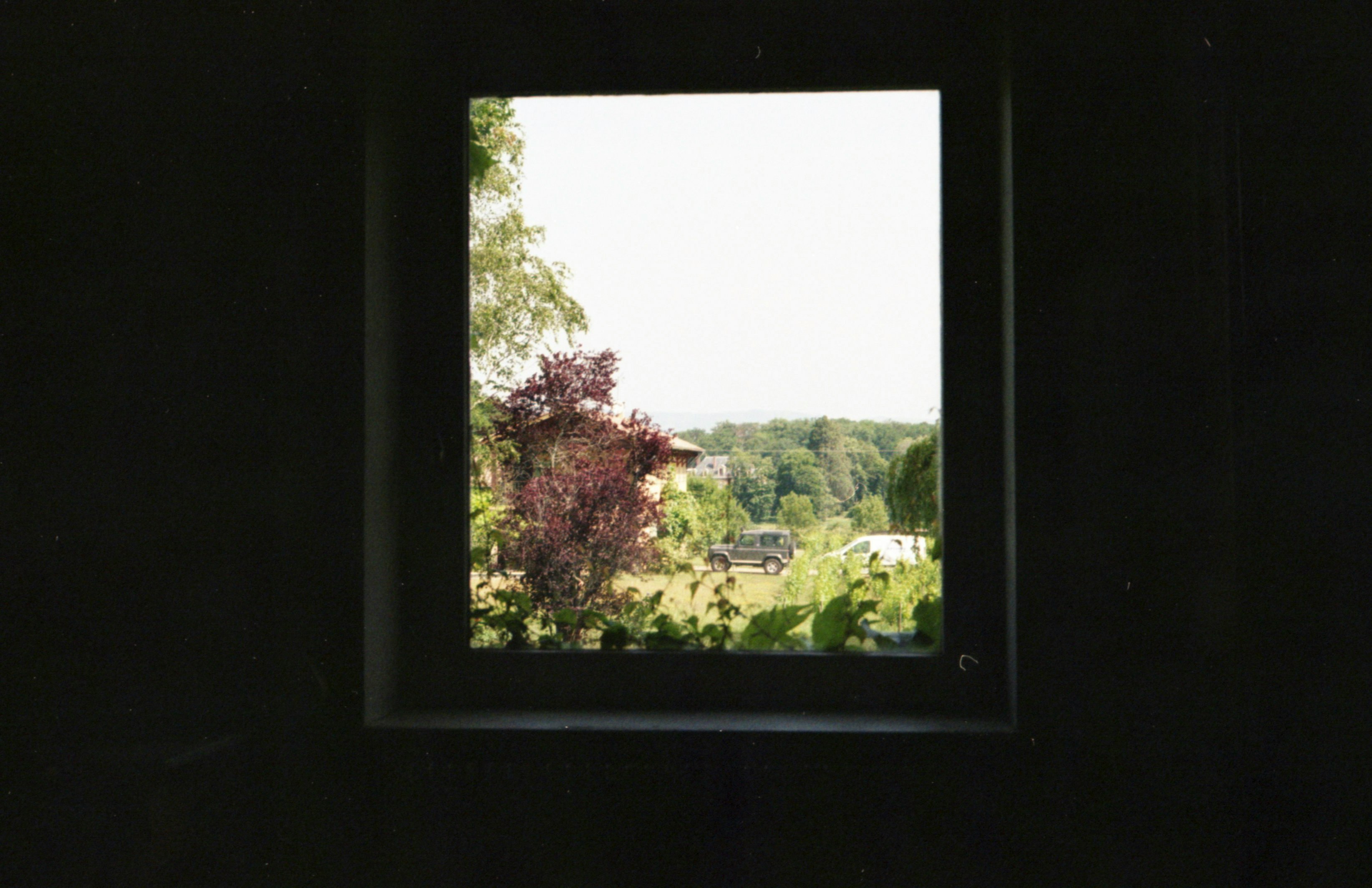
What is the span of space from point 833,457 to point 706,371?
260 millimetres

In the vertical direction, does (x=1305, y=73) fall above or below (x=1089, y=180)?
above

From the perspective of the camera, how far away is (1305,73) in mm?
1096

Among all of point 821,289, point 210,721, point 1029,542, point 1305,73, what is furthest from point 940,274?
point 210,721

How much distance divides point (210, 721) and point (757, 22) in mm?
1411

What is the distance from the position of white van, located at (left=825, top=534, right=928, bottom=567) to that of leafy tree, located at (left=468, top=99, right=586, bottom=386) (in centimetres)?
59

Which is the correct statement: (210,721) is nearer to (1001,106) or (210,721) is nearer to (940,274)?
(940,274)

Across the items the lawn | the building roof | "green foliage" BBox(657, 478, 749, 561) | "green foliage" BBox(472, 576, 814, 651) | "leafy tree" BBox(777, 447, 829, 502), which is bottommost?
"green foliage" BBox(472, 576, 814, 651)

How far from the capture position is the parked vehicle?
50.6 inches

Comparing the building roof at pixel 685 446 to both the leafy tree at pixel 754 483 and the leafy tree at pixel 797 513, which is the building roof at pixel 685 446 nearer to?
the leafy tree at pixel 754 483

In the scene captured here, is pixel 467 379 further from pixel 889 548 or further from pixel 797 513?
pixel 889 548

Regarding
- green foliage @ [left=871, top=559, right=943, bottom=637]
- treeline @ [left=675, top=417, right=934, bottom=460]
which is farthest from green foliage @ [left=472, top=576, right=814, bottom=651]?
treeline @ [left=675, top=417, right=934, bottom=460]

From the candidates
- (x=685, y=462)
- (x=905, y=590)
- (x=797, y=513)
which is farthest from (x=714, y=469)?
(x=905, y=590)

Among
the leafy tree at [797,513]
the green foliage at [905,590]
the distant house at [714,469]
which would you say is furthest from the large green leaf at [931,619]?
the distant house at [714,469]

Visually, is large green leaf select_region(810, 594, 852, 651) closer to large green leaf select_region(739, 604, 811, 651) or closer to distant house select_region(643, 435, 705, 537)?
large green leaf select_region(739, 604, 811, 651)
